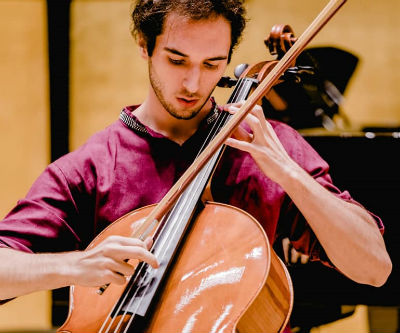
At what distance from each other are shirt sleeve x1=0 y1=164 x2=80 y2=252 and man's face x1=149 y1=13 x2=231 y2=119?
313 mm

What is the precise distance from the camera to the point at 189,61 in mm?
1217

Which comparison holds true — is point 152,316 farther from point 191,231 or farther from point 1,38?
point 1,38

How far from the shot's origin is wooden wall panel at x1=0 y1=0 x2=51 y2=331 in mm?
2908

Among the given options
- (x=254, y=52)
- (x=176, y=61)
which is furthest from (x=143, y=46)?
(x=254, y=52)

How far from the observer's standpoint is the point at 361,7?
113 inches

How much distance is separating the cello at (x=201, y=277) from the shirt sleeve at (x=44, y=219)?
178 mm

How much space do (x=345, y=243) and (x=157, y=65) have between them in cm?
58

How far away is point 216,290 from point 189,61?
530 millimetres

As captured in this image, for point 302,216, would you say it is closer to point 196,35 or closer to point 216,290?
point 216,290

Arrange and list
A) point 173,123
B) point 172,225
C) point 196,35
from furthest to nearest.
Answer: point 173,123 < point 196,35 < point 172,225

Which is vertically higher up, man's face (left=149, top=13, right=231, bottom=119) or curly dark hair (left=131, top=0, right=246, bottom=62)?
curly dark hair (left=131, top=0, right=246, bottom=62)

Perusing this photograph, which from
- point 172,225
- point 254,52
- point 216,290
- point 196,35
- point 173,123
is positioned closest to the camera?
point 216,290

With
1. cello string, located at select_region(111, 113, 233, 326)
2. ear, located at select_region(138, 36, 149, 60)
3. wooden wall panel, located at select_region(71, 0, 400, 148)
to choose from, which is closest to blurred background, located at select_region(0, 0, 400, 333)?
wooden wall panel, located at select_region(71, 0, 400, 148)

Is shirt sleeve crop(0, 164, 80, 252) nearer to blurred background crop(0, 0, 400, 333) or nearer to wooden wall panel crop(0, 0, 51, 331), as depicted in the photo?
blurred background crop(0, 0, 400, 333)
